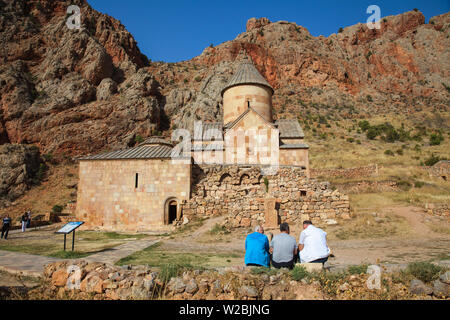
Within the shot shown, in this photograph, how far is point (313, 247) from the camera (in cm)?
387

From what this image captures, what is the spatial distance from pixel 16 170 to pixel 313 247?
26680 mm

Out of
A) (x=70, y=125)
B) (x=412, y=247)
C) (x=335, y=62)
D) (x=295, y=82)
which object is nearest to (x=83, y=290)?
(x=412, y=247)

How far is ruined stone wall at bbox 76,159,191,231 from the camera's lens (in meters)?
12.2

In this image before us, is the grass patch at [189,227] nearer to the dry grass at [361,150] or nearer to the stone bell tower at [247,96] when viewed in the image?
the stone bell tower at [247,96]

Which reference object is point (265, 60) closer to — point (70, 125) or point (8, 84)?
point (70, 125)

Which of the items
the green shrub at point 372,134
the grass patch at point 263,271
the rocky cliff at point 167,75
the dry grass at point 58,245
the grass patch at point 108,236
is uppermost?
the rocky cliff at point 167,75

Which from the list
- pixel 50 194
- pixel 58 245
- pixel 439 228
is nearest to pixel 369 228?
pixel 439 228

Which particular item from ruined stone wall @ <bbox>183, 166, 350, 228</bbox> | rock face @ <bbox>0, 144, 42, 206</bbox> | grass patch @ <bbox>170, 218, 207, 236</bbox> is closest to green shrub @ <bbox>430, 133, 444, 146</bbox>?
ruined stone wall @ <bbox>183, 166, 350, 228</bbox>

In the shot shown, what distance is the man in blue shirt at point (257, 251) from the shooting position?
385cm

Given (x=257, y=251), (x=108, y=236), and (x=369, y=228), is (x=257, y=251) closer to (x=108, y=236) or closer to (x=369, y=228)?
(x=369, y=228)

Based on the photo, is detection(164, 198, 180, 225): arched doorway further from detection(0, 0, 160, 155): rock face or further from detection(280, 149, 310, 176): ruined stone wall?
detection(0, 0, 160, 155): rock face

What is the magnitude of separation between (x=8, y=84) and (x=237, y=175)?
2805cm

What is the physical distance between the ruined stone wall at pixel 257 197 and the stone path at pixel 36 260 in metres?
3.76

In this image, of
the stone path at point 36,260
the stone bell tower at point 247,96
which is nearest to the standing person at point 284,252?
the stone path at point 36,260
